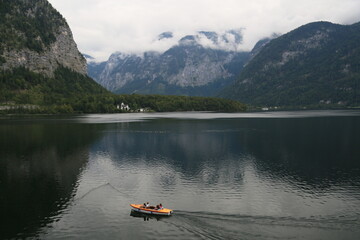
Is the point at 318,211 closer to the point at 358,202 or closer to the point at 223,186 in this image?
the point at 358,202

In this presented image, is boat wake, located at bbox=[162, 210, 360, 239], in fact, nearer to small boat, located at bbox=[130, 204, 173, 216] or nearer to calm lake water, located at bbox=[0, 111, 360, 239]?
calm lake water, located at bbox=[0, 111, 360, 239]

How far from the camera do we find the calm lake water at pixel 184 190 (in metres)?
37.8

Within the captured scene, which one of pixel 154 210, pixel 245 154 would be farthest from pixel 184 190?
pixel 245 154

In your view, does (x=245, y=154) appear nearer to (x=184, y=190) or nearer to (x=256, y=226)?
(x=184, y=190)

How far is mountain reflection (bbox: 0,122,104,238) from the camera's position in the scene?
133 ft

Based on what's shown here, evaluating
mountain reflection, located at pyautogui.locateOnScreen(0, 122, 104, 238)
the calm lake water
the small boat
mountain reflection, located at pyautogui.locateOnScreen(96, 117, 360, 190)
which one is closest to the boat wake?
the calm lake water

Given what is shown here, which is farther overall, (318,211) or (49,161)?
(49,161)

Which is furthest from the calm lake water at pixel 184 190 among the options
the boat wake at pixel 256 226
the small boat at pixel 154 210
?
the small boat at pixel 154 210

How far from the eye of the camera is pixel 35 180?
5847cm

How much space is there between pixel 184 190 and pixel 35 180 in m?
29.8

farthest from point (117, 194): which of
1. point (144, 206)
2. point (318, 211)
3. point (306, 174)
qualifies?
point (306, 174)

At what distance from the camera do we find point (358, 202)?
45562 mm

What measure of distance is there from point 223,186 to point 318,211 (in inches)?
676

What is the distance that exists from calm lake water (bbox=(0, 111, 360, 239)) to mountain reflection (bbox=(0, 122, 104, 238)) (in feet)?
0.56
